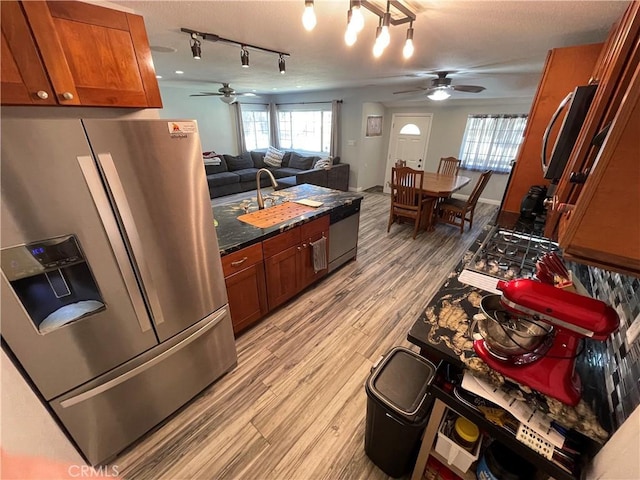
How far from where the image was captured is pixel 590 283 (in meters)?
1.35

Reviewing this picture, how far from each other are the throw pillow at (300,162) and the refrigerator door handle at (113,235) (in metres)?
5.77

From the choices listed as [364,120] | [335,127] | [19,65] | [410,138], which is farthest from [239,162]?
[19,65]

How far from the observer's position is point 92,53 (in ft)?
3.76

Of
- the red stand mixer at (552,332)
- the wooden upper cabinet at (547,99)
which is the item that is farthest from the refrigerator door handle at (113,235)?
the wooden upper cabinet at (547,99)

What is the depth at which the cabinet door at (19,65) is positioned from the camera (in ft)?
2.95

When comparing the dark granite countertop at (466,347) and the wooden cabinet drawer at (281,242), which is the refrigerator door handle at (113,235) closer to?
the wooden cabinet drawer at (281,242)

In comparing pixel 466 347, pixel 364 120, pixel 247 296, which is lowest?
pixel 247 296

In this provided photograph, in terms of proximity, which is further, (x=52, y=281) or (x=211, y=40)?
(x=211, y=40)

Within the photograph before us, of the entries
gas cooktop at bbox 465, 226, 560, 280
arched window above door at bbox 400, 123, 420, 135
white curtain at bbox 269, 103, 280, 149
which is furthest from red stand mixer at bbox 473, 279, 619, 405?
white curtain at bbox 269, 103, 280, 149

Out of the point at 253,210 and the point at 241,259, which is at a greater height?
the point at 253,210

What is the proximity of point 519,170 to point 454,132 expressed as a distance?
4.33m

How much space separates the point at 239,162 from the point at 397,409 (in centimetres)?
660

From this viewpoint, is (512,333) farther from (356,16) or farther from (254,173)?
(254,173)

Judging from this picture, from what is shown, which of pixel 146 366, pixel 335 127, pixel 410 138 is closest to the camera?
pixel 146 366
